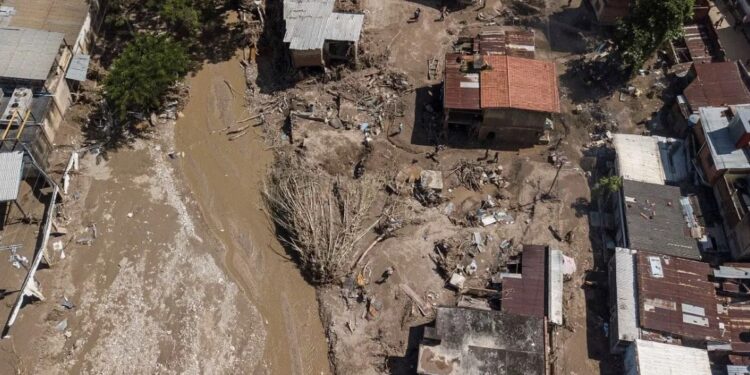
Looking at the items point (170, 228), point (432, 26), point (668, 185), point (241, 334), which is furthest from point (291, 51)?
point (668, 185)

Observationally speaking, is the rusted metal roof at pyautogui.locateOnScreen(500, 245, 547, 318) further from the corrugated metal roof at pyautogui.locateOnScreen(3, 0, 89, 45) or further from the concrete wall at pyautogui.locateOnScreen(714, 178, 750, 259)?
the corrugated metal roof at pyautogui.locateOnScreen(3, 0, 89, 45)

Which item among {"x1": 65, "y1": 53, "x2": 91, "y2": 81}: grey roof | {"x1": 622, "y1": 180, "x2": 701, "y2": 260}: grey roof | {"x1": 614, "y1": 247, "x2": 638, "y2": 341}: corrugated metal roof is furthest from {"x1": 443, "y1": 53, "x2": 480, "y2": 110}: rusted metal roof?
{"x1": 65, "y1": 53, "x2": 91, "y2": 81}: grey roof

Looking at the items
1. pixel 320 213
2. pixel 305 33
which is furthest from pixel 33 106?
pixel 320 213

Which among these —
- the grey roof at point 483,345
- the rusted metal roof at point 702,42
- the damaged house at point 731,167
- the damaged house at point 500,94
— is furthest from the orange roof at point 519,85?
the grey roof at point 483,345

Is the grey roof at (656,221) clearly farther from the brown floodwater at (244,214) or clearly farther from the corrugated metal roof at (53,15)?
the corrugated metal roof at (53,15)

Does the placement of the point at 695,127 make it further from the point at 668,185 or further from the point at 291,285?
the point at 291,285

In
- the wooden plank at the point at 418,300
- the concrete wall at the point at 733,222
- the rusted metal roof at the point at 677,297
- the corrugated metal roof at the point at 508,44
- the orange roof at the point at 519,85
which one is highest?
the corrugated metal roof at the point at 508,44
